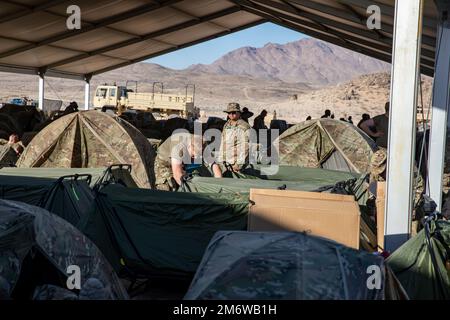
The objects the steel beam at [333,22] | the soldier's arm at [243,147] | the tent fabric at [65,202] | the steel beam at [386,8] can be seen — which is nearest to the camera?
the tent fabric at [65,202]

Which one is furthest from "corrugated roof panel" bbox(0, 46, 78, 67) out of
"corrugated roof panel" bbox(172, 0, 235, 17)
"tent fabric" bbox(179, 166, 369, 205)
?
"tent fabric" bbox(179, 166, 369, 205)

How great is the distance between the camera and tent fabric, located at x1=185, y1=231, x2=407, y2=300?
124 inches

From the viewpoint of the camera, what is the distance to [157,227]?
5.85 metres

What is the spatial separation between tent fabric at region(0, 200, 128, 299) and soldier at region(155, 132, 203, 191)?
3319 millimetres

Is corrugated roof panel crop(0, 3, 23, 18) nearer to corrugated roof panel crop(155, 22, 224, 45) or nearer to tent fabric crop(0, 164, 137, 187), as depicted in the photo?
corrugated roof panel crop(155, 22, 224, 45)

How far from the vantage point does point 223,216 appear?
5.85m

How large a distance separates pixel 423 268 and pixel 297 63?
542 feet

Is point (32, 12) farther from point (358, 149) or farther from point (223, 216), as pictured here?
point (223, 216)

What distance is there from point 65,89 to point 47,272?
81.5m

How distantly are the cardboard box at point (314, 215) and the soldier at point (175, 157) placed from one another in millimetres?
2029

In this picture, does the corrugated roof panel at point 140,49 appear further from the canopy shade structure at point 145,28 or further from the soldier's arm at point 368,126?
the soldier's arm at point 368,126

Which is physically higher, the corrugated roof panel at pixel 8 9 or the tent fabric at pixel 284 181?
the corrugated roof panel at pixel 8 9

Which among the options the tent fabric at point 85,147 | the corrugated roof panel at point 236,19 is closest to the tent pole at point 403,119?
the tent fabric at point 85,147

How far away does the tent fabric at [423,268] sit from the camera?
4273 millimetres
